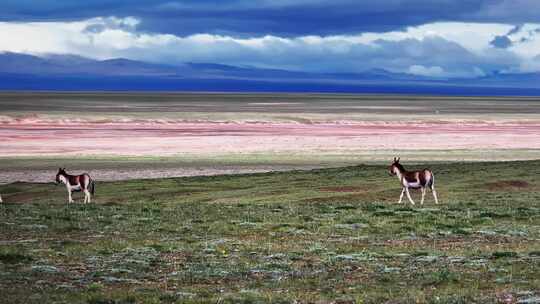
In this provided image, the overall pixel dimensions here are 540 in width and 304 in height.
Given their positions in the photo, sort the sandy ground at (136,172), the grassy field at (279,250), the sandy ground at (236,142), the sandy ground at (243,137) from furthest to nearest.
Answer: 1. the sandy ground at (243,137)
2. the sandy ground at (236,142)
3. the sandy ground at (136,172)
4. the grassy field at (279,250)

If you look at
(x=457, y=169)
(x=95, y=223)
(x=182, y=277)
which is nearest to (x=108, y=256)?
(x=182, y=277)

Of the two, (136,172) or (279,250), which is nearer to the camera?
(279,250)

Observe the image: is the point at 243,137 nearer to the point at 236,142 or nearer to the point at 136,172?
the point at 236,142

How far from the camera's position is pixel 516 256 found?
68.3 feet

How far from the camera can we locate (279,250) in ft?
73.1

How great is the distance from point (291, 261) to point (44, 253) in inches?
215

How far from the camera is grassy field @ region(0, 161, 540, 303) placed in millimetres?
16500

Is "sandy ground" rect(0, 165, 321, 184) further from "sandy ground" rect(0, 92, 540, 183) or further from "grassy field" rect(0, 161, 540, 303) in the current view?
"grassy field" rect(0, 161, 540, 303)

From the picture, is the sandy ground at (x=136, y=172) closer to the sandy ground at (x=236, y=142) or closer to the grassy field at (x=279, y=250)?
the sandy ground at (x=236, y=142)

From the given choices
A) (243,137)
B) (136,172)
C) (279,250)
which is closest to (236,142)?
(243,137)

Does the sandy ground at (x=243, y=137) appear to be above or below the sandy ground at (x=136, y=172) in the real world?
above

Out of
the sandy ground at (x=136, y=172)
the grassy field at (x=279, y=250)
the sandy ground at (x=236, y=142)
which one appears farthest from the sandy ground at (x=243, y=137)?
the grassy field at (x=279, y=250)

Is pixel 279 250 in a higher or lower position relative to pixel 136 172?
higher

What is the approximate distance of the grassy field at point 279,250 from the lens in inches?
650
